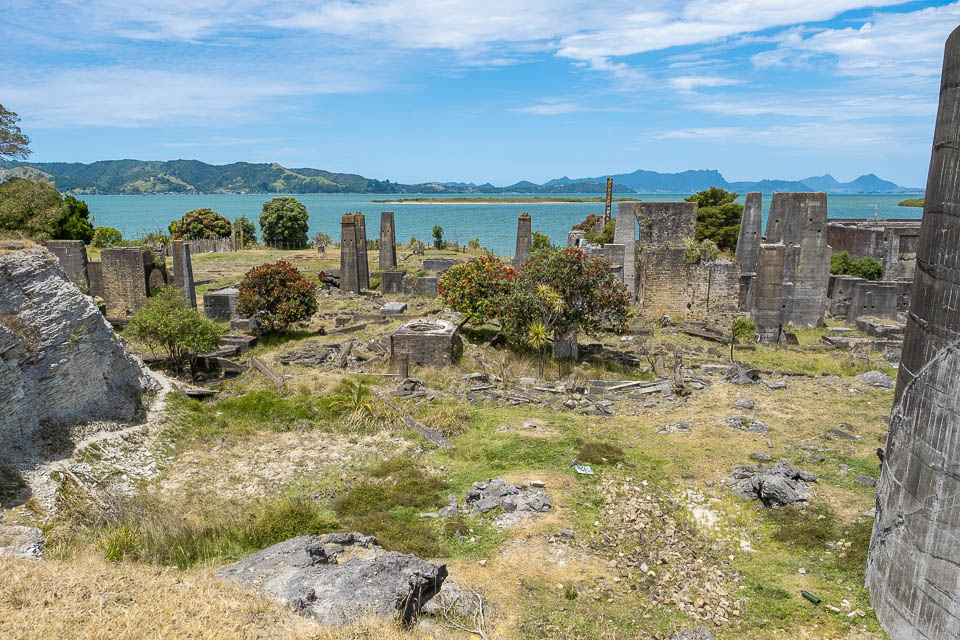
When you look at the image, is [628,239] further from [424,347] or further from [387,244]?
[387,244]

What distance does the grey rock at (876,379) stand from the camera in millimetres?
17031

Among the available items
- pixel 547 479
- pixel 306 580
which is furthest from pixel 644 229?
pixel 306 580

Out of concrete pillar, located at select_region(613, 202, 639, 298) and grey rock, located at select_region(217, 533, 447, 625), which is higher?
concrete pillar, located at select_region(613, 202, 639, 298)

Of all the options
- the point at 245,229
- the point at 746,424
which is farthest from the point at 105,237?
the point at 746,424

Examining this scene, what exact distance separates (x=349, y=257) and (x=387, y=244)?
6194mm

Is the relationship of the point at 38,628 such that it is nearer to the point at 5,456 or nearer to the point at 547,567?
the point at 547,567

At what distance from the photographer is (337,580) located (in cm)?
671

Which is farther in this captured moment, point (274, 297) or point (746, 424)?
point (274, 297)

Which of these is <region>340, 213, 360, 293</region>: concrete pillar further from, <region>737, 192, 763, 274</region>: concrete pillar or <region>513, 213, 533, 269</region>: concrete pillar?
<region>737, 192, 763, 274</region>: concrete pillar

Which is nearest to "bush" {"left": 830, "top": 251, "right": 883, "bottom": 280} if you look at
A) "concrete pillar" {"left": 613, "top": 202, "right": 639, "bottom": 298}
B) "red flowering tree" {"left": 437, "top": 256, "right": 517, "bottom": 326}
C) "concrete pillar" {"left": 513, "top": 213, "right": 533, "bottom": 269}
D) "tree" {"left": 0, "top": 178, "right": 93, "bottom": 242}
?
"concrete pillar" {"left": 613, "top": 202, "right": 639, "bottom": 298}

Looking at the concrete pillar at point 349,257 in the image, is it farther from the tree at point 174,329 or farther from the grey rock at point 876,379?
the grey rock at point 876,379

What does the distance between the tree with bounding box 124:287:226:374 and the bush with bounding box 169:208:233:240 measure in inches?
1557

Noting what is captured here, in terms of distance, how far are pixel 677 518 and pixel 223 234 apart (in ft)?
181

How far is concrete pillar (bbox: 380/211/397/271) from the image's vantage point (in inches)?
1441
